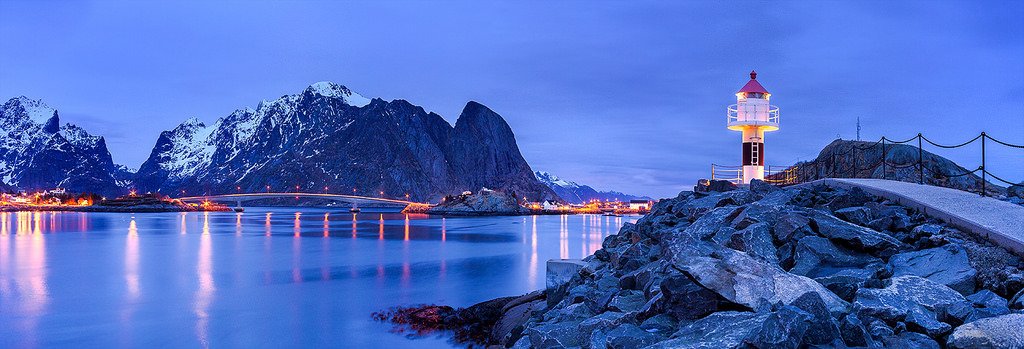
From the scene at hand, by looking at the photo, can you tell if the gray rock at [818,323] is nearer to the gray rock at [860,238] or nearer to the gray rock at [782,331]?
the gray rock at [782,331]

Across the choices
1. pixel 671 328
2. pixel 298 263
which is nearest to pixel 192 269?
pixel 298 263

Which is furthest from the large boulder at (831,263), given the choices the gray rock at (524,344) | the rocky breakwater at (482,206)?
the rocky breakwater at (482,206)

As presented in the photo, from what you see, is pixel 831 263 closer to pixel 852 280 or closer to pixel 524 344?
pixel 852 280

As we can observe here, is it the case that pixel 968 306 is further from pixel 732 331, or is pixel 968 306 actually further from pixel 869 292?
pixel 732 331

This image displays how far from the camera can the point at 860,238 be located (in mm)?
7867

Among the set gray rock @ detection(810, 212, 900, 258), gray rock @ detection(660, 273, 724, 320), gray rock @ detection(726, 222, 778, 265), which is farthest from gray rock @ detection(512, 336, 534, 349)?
gray rock @ detection(810, 212, 900, 258)

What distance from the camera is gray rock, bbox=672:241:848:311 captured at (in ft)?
18.3

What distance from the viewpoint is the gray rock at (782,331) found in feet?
14.7

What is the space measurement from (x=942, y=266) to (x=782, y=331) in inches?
151

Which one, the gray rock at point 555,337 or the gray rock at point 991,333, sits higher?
the gray rock at point 991,333

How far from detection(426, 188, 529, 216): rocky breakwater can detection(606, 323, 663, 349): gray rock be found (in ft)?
455

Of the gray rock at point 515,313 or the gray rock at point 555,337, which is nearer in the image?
the gray rock at point 555,337

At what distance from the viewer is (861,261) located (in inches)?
297

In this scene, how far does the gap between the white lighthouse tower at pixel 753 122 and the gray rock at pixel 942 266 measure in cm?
1439
